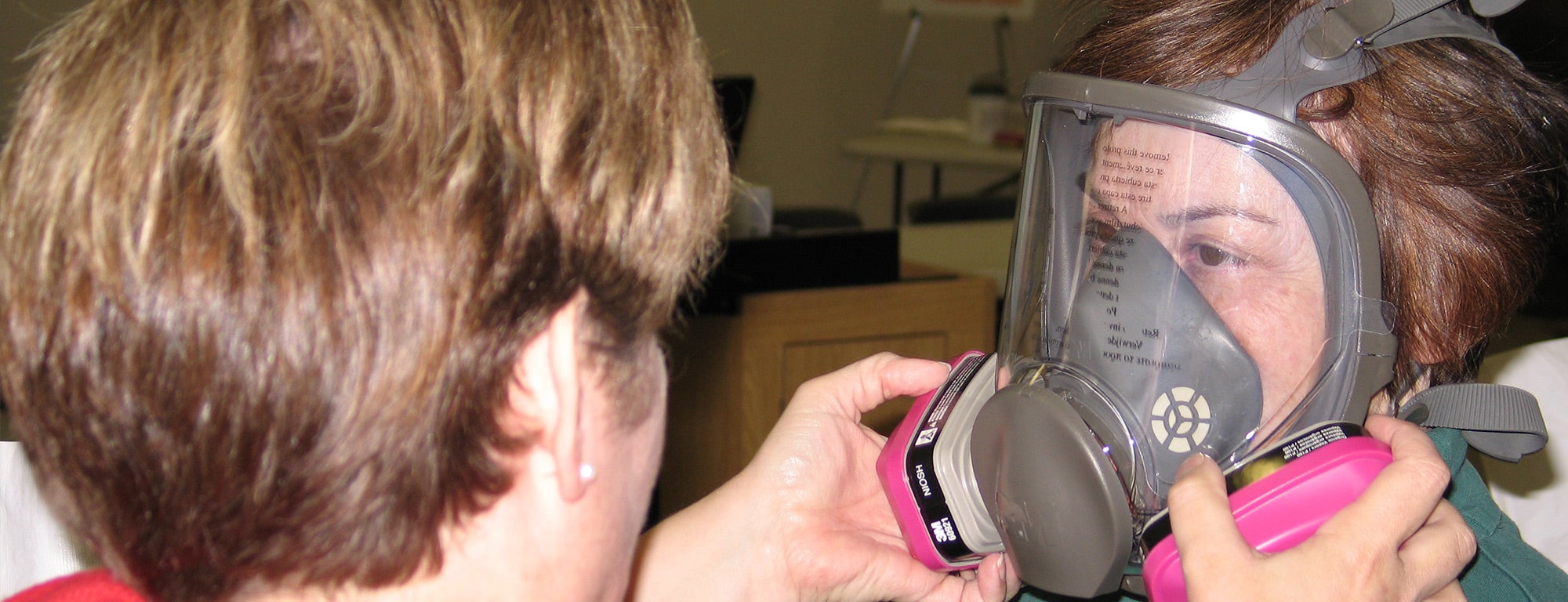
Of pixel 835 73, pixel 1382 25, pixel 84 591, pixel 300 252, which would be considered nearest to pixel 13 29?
pixel 835 73

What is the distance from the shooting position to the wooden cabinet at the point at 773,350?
2.40 metres

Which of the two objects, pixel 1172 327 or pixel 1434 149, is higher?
pixel 1434 149

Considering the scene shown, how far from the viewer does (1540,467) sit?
1691 mm

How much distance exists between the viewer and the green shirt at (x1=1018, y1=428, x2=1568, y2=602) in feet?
3.62

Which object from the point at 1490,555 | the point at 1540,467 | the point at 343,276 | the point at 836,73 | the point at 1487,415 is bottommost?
the point at 836,73

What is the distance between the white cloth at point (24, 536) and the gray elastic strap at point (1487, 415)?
1444 mm

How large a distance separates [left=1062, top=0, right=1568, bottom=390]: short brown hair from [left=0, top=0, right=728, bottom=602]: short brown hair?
617 mm

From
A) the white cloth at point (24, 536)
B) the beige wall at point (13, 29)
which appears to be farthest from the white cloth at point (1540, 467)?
the beige wall at point (13, 29)

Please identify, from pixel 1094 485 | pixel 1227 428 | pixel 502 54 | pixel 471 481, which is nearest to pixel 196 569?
pixel 471 481

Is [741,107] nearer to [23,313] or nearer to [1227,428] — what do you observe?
[1227,428]

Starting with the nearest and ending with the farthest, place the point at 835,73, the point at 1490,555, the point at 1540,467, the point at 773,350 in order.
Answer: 1. the point at 1490,555
2. the point at 1540,467
3. the point at 773,350
4. the point at 835,73

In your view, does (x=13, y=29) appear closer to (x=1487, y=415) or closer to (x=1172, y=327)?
(x=1172, y=327)

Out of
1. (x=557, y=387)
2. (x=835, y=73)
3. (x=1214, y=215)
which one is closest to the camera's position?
(x=557, y=387)

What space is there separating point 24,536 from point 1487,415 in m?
1.53
